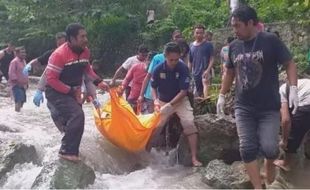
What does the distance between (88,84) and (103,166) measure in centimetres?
123

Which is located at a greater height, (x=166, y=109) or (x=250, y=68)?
(x=250, y=68)

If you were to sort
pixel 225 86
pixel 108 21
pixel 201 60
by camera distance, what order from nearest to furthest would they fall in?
pixel 225 86
pixel 201 60
pixel 108 21

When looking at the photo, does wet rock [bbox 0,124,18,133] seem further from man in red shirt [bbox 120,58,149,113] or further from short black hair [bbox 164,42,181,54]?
short black hair [bbox 164,42,181,54]

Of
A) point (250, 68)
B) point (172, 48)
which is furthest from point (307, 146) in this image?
point (250, 68)

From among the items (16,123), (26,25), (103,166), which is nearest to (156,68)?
(103,166)

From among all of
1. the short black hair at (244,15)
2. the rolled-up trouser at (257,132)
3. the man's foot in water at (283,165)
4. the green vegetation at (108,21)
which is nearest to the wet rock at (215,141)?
the man's foot in water at (283,165)

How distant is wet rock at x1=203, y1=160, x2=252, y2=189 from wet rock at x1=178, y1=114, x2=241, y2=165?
0.87 metres

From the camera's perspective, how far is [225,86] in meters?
5.44

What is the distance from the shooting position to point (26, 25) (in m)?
22.7

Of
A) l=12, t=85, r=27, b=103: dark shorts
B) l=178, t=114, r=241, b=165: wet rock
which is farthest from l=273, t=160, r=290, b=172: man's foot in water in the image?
l=12, t=85, r=27, b=103: dark shorts

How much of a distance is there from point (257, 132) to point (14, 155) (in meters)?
3.28

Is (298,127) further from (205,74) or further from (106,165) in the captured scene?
(205,74)

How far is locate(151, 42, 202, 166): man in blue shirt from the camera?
7.31 m

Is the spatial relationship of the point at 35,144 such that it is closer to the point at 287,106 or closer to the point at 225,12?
the point at 287,106
